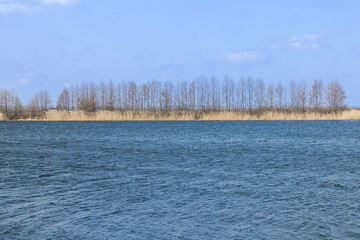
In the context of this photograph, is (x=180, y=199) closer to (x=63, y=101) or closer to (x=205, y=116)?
(x=205, y=116)

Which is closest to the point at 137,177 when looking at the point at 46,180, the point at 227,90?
the point at 46,180

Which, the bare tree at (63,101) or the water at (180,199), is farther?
the bare tree at (63,101)

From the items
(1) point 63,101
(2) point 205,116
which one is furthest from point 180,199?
(1) point 63,101

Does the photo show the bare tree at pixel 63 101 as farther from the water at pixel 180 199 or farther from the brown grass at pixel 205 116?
the water at pixel 180 199

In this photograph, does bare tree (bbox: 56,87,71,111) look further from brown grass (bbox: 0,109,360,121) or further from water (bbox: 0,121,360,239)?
water (bbox: 0,121,360,239)

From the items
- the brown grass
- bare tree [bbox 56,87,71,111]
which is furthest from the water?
bare tree [bbox 56,87,71,111]

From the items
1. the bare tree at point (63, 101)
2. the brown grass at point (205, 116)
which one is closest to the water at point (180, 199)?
the brown grass at point (205, 116)

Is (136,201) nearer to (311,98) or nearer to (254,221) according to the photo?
(254,221)

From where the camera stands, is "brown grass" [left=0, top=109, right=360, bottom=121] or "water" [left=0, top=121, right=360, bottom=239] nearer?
"water" [left=0, top=121, right=360, bottom=239]

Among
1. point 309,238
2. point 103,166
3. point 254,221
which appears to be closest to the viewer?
point 309,238

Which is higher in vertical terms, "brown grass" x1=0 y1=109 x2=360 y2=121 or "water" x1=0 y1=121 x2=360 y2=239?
"brown grass" x1=0 y1=109 x2=360 y2=121

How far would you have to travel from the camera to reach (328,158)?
16.9 meters

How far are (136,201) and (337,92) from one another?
59.6 m

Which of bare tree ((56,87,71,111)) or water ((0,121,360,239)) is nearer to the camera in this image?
water ((0,121,360,239))
